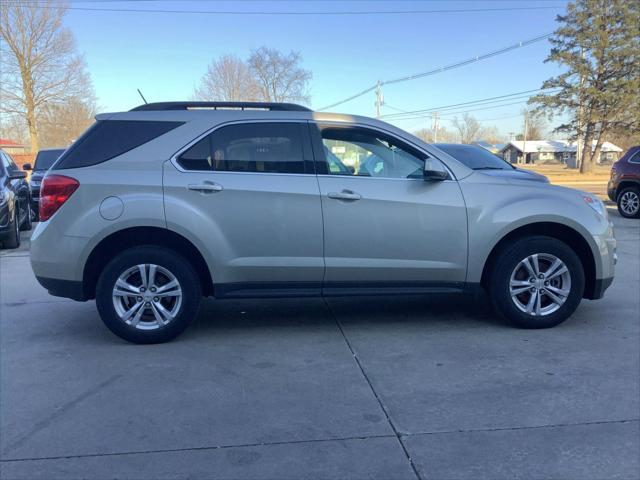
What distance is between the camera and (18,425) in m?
3.10

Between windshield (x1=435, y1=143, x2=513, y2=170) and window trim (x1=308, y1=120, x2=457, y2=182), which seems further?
windshield (x1=435, y1=143, x2=513, y2=170)

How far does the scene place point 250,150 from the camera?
443cm

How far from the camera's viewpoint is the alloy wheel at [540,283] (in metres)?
4.61

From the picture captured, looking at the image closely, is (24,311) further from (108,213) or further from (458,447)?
(458,447)

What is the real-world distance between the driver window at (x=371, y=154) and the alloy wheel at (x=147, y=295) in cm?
172

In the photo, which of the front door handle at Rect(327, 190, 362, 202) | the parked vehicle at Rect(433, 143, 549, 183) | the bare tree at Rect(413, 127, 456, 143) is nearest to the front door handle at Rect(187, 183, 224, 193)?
the front door handle at Rect(327, 190, 362, 202)

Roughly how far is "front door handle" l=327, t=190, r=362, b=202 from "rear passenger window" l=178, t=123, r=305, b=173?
0.33m

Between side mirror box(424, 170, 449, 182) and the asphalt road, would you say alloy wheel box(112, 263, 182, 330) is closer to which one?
the asphalt road

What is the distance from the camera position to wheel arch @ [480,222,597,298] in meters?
4.65

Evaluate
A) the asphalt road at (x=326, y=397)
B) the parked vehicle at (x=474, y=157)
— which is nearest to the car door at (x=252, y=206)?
the asphalt road at (x=326, y=397)

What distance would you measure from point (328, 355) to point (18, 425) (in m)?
2.11

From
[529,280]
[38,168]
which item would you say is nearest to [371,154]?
[529,280]

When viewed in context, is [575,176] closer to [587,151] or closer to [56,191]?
[587,151]

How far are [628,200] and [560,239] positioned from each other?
31.4ft
